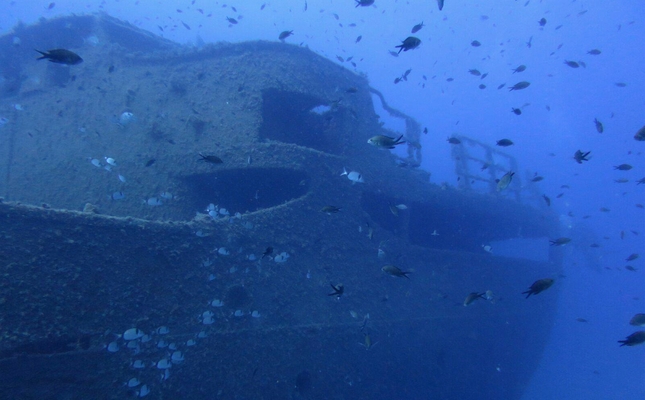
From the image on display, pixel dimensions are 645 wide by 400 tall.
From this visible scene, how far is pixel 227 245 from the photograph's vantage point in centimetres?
624

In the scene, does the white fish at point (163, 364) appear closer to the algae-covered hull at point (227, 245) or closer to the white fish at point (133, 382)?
the algae-covered hull at point (227, 245)

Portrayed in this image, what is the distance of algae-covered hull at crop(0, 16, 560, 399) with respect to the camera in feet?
14.7

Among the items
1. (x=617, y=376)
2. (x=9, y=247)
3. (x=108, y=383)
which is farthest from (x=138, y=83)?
(x=617, y=376)

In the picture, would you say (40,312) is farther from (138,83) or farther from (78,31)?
(78,31)

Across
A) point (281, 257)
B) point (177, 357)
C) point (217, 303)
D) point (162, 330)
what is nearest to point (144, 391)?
point (177, 357)

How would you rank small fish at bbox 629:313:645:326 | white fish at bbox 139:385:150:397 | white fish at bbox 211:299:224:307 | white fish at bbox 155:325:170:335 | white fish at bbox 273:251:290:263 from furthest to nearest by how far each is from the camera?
small fish at bbox 629:313:645:326, white fish at bbox 273:251:290:263, white fish at bbox 211:299:224:307, white fish at bbox 155:325:170:335, white fish at bbox 139:385:150:397

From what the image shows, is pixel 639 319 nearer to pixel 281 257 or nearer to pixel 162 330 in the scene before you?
pixel 281 257

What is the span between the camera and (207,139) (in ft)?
28.7

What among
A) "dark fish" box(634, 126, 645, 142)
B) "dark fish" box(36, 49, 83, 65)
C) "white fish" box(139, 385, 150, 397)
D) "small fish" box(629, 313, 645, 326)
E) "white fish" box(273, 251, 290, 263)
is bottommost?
"white fish" box(139, 385, 150, 397)

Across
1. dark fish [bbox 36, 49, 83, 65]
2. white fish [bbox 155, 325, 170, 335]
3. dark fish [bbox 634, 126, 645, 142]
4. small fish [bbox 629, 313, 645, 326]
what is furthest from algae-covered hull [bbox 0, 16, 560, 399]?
dark fish [bbox 634, 126, 645, 142]

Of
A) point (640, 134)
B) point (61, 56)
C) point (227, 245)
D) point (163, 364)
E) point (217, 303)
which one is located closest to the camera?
point (61, 56)

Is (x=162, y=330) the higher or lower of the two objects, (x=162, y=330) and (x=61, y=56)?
the lower

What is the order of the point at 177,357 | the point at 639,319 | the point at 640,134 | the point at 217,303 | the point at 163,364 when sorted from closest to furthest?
the point at 163,364 → the point at 177,357 → the point at 217,303 → the point at 640,134 → the point at 639,319

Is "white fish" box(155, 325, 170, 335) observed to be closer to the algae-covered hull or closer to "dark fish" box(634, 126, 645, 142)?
the algae-covered hull
